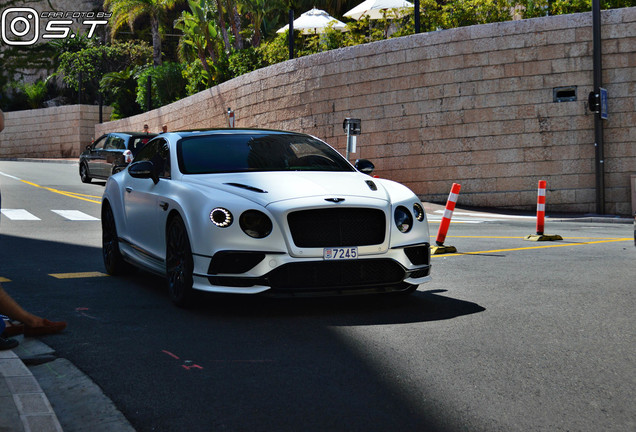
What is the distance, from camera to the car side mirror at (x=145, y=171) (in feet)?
25.7

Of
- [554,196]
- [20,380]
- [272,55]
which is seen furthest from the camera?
[272,55]

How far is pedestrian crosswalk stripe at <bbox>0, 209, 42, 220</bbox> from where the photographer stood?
17.2m

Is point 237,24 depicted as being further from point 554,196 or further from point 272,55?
point 554,196

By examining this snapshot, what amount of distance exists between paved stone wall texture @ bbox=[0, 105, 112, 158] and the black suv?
93.6 ft

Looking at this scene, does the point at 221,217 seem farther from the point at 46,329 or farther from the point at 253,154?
the point at 46,329

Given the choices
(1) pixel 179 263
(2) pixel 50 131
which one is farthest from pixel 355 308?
(2) pixel 50 131

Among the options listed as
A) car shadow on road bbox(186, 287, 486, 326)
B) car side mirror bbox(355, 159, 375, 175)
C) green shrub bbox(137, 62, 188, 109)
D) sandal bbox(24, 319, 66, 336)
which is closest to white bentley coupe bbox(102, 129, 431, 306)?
car shadow on road bbox(186, 287, 486, 326)

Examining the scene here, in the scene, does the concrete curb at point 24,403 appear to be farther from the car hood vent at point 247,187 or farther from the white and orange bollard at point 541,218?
the white and orange bollard at point 541,218

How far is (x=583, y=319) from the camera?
6.53m

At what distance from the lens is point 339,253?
656 cm

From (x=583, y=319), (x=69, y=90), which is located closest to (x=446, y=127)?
(x=583, y=319)

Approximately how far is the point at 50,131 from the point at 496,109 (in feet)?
137

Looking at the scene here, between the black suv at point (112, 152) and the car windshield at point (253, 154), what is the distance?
1660 cm

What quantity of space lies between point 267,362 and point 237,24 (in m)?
37.3
